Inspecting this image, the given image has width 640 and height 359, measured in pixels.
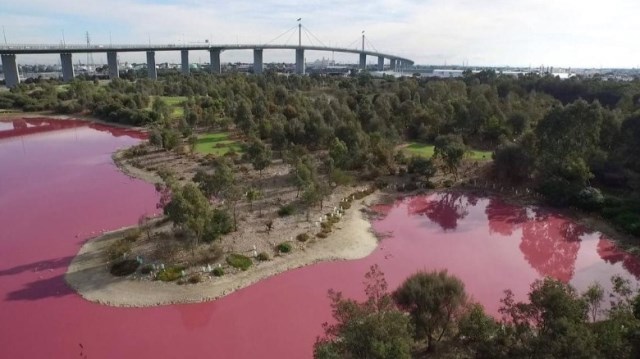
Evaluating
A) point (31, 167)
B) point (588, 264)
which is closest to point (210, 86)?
point (31, 167)

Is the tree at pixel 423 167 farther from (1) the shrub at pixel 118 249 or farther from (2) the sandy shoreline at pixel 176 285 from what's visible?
(1) the shrub at pixel 118 249

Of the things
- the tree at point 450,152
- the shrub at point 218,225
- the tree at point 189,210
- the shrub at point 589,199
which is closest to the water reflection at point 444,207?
the tree at point 450,152

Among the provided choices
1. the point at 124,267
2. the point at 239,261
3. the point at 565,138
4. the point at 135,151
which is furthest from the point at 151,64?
the point at 239,261

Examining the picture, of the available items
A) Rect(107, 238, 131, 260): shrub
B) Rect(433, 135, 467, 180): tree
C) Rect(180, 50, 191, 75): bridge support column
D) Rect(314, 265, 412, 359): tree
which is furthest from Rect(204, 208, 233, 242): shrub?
Rect(180, 50, 191, 75): bridge support column

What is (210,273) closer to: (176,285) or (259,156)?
(176,285)

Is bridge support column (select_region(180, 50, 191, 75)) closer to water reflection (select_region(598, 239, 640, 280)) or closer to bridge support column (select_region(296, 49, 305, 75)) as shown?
bridge support column (select_region(296, 49, 305, 75))

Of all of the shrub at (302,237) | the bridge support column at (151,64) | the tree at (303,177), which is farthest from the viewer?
the bridge support column at (151,64)
